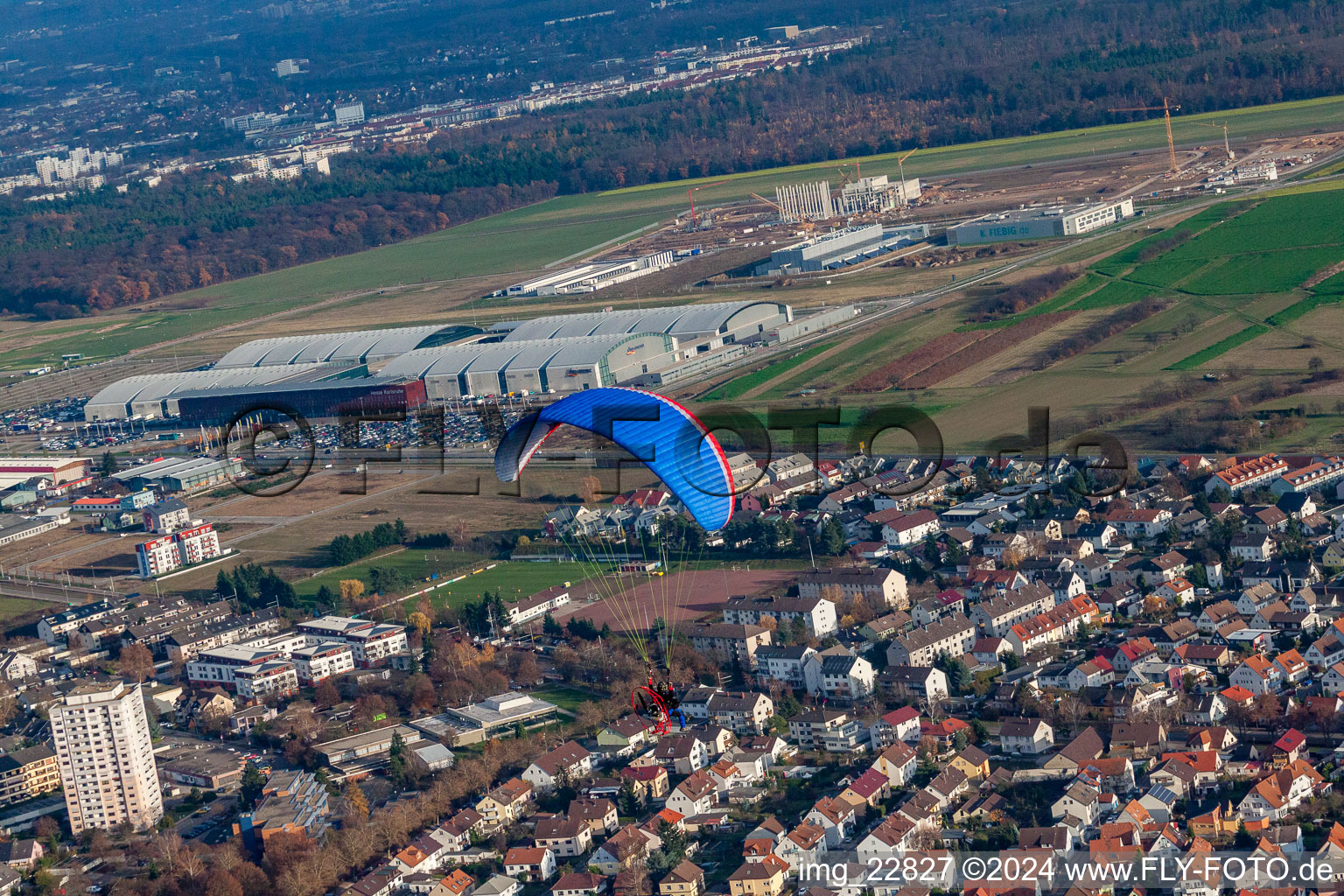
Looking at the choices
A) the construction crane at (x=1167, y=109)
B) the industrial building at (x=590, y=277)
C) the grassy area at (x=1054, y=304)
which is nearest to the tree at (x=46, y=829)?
the grassy area at (x=1054, y=304)

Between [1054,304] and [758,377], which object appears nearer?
[758,377]

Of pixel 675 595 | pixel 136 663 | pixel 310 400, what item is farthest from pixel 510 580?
pixel 310 400

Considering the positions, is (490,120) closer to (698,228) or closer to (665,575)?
(698,228)

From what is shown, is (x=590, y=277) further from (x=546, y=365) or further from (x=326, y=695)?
(x=326, y=695)

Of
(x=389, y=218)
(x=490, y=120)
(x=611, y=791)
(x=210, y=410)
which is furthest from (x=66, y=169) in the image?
(x=611, y=791)

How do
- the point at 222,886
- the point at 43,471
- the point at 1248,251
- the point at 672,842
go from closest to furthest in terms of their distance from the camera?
the point at 672,842 < the point at 222,886 < the point at 43,471 < the point at 1248,251

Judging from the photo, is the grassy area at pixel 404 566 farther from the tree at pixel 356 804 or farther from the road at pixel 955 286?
the road at pixel 955 286
